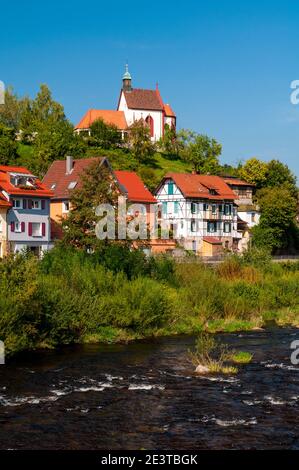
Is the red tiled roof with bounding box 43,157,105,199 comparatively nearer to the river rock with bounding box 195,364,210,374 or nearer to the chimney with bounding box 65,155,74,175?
the chimney with bounding box 65,155,74,175

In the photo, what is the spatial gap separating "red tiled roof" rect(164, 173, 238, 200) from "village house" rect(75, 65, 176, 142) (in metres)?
40.7

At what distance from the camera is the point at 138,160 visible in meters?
122

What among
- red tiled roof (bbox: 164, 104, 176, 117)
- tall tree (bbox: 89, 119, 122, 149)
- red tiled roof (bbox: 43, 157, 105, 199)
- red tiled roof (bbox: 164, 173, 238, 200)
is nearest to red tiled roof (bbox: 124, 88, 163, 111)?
red tiled roof (bbox: 164, 104, 176, 117)

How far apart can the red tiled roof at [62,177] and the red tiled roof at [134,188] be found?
6.26 m

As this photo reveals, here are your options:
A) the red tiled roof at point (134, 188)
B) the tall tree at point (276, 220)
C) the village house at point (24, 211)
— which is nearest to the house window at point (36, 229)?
the village house at point (24, 211)

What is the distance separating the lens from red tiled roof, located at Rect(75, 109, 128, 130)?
133m

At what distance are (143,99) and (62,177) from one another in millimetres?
63459

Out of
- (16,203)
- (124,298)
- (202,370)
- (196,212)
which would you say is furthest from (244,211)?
(202,370)

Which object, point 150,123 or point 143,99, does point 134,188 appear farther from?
point 143,99

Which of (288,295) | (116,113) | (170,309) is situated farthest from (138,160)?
(170,309)

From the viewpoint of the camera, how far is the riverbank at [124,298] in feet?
114

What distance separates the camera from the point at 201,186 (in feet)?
303
